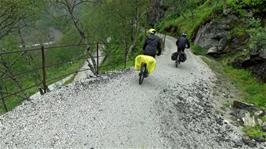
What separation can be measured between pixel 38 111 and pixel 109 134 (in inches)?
96.0

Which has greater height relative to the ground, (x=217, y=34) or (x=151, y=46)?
(x=151, y=46)

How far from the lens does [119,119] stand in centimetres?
914

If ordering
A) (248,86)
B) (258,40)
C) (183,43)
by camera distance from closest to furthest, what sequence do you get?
(248,86)
(258,40)
(183,43)

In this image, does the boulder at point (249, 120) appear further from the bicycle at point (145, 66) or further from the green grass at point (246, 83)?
the bicycle at point (145, 66)

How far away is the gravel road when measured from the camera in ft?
26.3

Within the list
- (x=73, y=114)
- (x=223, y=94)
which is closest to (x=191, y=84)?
(x=223, y=94)

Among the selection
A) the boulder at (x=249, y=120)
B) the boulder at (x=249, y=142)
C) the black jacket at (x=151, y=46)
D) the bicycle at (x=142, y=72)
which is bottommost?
the boulder at (x=249, y=142)

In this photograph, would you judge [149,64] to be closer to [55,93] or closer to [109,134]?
[55,93]

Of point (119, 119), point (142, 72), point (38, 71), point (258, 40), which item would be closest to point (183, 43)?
point (258, 40)

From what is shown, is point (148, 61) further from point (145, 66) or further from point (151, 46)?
point (151, 46)

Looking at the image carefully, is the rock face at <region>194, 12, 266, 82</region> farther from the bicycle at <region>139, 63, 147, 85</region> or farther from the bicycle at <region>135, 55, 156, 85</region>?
the bicycle at <region>139, 63, 147, 85</region>

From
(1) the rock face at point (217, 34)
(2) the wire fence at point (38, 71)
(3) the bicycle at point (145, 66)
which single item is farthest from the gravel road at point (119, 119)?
(1) the rock face at point (217, 34)

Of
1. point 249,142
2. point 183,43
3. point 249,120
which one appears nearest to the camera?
point 249,142

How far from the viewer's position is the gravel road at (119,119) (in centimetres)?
803
